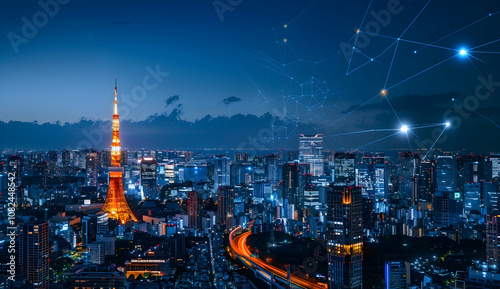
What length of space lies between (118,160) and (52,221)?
1.91m

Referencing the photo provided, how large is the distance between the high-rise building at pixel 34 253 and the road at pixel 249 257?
119 inches

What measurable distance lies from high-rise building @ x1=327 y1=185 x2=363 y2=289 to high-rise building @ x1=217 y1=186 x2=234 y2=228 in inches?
169

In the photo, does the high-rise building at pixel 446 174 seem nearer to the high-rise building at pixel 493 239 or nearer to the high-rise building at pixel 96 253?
the high-rise building at pixel 493 239

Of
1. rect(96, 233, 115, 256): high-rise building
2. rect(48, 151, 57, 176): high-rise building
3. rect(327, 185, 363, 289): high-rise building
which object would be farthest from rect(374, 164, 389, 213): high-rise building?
rect(48, 151, 57, 176): high-rise building

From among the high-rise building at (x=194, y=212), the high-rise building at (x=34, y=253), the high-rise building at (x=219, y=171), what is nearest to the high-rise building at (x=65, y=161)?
the high-rise building at (x=219, y=171)

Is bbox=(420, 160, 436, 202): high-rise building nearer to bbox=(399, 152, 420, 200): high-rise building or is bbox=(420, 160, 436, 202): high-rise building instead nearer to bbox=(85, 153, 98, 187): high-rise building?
bbox=(399, 152, 420, 200): high-rise building

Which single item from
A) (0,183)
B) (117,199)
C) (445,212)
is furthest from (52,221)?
(445,212)

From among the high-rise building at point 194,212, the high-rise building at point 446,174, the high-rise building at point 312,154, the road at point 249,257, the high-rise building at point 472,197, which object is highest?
the high-rise building at point 312,154

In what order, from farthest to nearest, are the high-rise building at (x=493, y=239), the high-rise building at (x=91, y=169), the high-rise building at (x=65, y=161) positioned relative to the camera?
1. the high-rise building at (x=65, y=161)
2. the high-rise building at (x=91, y=169)
3. the high-rise building at (x=493, y=239)

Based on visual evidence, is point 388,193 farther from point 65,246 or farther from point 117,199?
point 65,246

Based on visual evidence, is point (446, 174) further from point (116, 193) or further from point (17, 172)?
point (17, 172)

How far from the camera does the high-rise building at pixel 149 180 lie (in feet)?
48.7

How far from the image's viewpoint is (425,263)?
20.5 ft

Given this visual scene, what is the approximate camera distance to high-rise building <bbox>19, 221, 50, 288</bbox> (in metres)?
5.94
